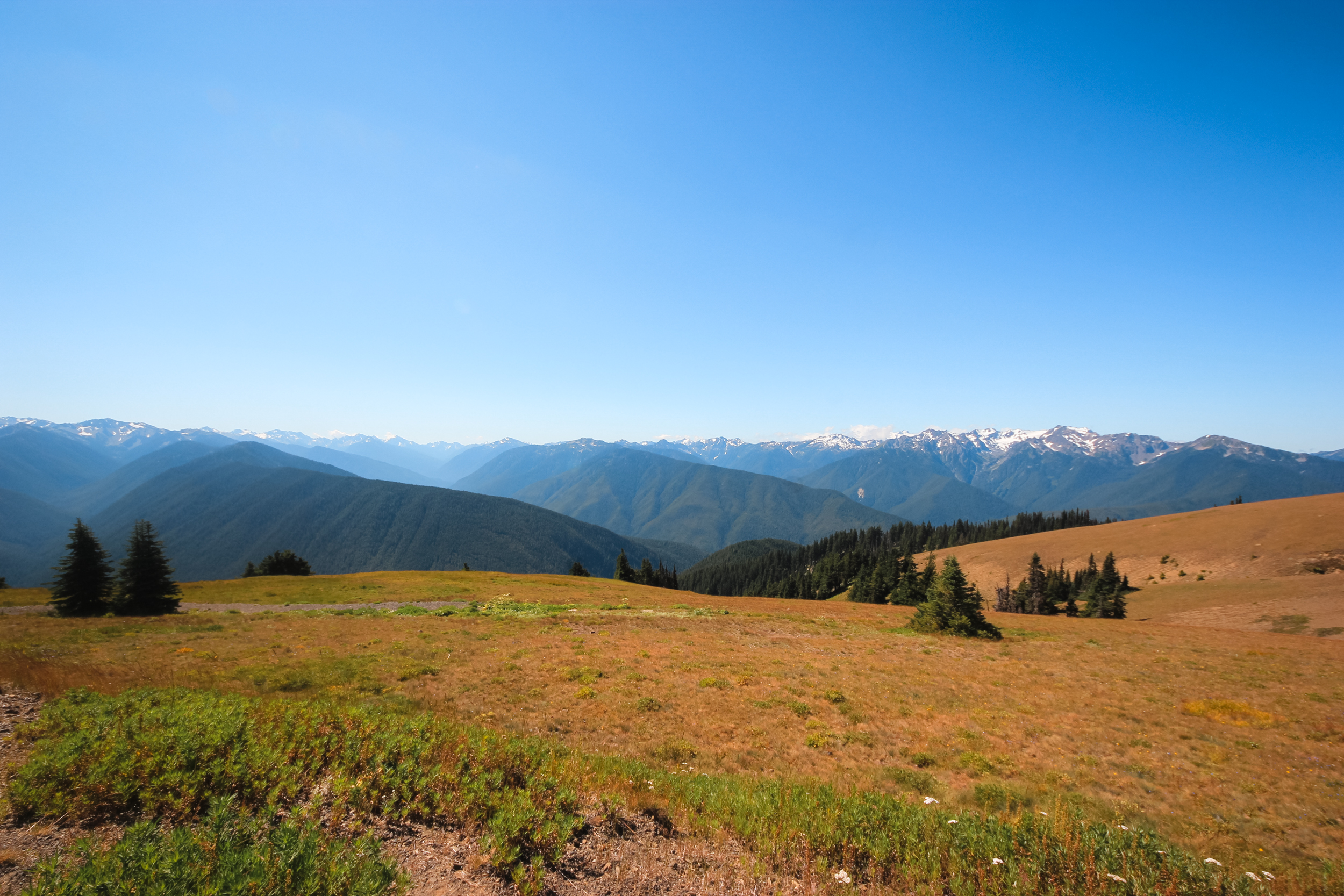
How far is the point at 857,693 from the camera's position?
16.6 metres

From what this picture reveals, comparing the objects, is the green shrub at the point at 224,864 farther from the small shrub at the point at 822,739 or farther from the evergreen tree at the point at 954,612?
the evergreen tree at the point at 954,612

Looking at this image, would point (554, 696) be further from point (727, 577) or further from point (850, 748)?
point (727, 577)

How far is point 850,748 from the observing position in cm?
1218

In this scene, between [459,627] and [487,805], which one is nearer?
[487,805]

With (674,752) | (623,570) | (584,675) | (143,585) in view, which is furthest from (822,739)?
(623,570)

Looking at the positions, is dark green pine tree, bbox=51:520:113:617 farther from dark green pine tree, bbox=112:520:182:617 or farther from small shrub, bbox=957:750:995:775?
small shrub, bbox=957:750:995:775

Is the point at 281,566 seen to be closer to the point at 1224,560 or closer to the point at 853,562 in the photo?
the point at 853,562

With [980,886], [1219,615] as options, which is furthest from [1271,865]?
[1219,615]

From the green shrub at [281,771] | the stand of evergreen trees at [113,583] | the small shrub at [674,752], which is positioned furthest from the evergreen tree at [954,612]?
the stand of evergreen trees at [113,583]

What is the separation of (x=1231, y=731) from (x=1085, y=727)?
4.30 metres

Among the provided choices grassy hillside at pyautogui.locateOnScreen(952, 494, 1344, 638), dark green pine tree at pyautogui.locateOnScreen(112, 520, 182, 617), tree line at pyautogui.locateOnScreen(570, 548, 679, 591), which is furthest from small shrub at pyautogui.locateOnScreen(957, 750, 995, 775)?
tree line at pyautogui.locateOnScreen(570, 548, 679, 591)

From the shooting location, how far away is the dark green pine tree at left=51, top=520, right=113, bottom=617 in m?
27.4

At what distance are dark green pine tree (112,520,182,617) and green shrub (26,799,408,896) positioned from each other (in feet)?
109

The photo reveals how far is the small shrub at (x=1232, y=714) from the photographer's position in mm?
14656
